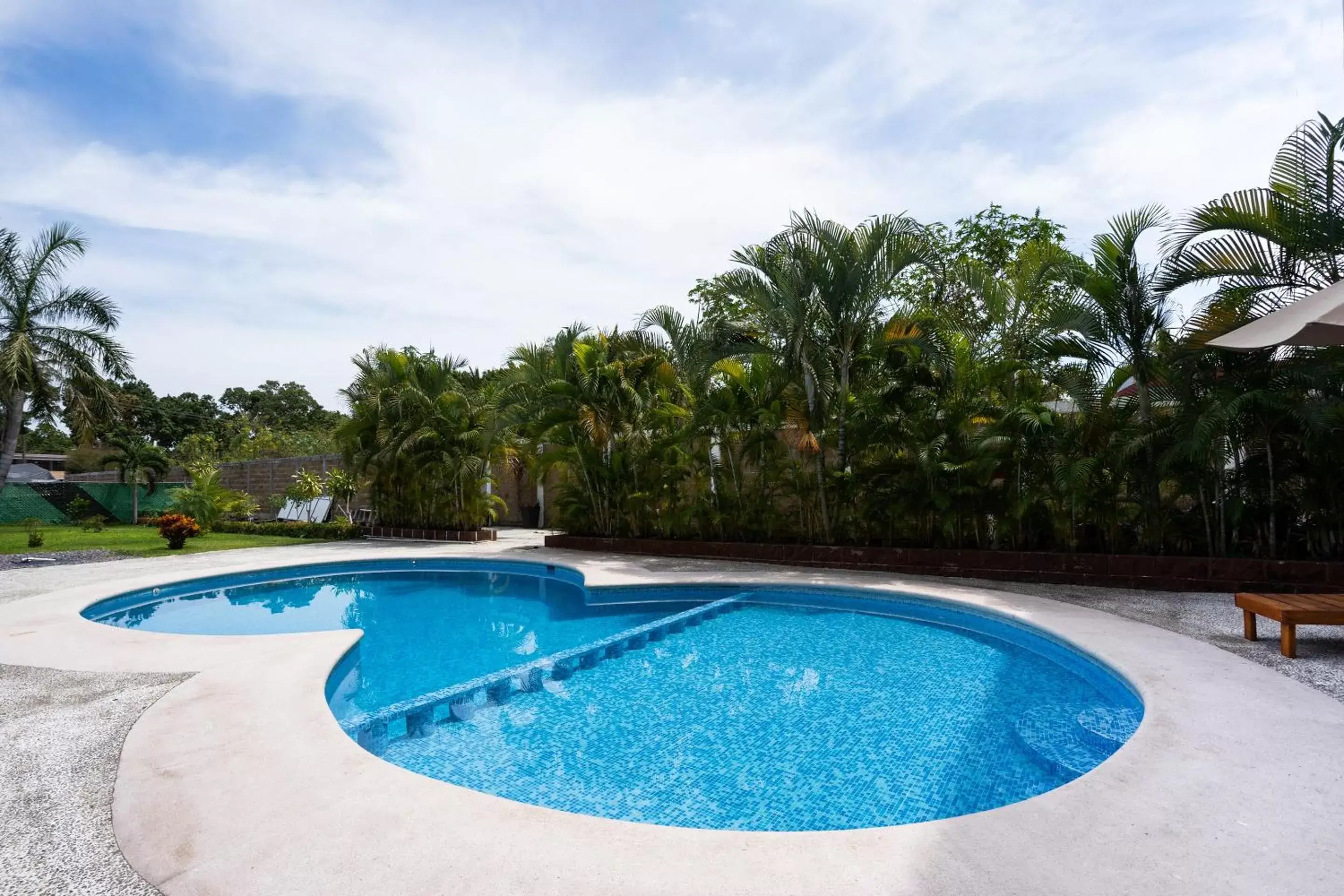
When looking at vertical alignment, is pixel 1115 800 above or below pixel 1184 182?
below

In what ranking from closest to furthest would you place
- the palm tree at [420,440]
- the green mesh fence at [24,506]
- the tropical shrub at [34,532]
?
the tropical shrub at [34,532] < the palm tree at [420,440] < the green mesh fence at [24,506]

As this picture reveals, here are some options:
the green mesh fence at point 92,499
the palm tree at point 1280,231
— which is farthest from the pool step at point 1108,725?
the green mesh fence at point 92,499

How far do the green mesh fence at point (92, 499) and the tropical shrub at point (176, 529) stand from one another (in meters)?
9.22

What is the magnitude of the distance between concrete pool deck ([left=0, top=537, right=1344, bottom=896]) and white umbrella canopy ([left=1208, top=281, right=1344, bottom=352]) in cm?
193

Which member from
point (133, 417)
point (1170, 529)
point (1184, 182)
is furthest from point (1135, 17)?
point (133, 417)

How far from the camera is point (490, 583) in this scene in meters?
10.4

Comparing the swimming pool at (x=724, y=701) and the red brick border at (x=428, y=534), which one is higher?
the red brick border at (x=428, y=534)

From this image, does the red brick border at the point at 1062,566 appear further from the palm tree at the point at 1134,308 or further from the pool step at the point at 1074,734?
the pool step at the point at 1074,734

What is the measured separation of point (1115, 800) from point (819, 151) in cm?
930

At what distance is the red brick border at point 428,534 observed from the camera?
1472 cm

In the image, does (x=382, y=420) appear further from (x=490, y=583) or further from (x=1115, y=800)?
(x=1115, y=800)

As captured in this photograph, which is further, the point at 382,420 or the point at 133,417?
the point at 133,417

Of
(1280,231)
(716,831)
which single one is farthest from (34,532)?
(1280,231)

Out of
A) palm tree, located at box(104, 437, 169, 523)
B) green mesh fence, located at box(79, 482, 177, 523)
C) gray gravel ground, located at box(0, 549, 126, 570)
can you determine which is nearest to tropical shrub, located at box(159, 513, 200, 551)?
gray gravel ground, located at box(0, 549, 126, 570)
